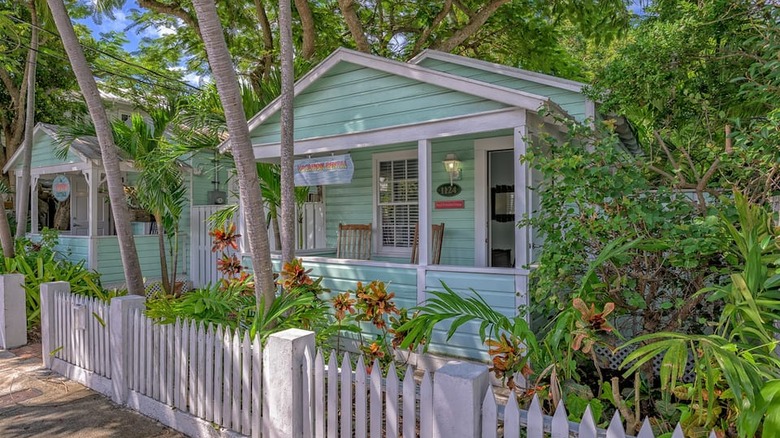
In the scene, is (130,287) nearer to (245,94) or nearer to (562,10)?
(245,94)

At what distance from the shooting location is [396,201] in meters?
8.13

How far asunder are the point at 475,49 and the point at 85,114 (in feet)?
42.9

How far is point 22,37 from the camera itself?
41.5 ft

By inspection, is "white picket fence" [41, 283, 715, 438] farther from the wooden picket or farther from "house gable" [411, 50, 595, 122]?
"house gable" [411, 50, 595, 122]

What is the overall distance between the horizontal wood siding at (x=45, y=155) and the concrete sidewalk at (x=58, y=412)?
778cm

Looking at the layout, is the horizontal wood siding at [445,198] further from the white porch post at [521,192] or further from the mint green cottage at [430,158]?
the white porch post at [521,192]

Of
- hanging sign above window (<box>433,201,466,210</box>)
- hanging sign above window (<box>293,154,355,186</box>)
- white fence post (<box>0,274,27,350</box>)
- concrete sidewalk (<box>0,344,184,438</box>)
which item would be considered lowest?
concrete sidewalk (<box>0,344,184,438</box>)

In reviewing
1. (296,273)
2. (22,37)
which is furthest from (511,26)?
(22,37)

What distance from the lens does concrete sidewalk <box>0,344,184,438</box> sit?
12.6ft

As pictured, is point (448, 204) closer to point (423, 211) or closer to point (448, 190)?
point (448, 190)

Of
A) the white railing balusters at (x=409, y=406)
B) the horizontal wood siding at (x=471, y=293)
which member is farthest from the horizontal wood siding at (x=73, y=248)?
the white railing balusters at (x=409, y=406)

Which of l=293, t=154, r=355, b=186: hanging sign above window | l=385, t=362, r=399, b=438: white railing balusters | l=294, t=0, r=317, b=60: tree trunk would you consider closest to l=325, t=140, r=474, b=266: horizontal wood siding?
l=293, t=154, r=355, b=186: hanging sign above window

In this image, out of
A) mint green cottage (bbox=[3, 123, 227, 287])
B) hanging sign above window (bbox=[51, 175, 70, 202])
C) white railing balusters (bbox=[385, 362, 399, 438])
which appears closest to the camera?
white railing balusters (bbox=[385, 362, 399, 438])

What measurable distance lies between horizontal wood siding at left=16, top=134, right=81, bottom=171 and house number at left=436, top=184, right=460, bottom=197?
A: 8935mm
